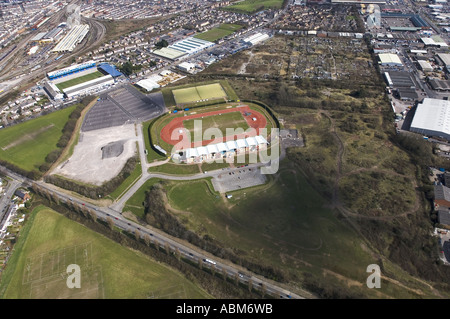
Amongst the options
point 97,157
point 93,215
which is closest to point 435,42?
point 97,157

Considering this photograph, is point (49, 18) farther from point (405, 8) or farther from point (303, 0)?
point (405, 8)

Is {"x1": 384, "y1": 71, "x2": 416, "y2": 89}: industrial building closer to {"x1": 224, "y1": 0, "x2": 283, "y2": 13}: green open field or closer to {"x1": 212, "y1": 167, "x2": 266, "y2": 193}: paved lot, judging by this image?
{"x1": 212, "y1": 167, "x2": 266, "y2": 193}: paved lot

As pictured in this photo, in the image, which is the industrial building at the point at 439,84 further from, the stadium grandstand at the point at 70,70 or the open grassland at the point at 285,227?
the stadium grandstand at the point at 70,70

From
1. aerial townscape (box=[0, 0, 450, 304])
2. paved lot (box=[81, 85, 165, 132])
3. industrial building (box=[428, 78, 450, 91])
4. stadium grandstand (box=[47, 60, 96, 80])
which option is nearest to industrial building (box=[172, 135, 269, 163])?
aerial townscape (box=[0, 0, 450, 304])

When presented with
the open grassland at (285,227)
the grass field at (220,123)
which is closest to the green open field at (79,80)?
the grass field at (220,123)

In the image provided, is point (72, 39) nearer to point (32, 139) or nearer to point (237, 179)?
point (32, 139)

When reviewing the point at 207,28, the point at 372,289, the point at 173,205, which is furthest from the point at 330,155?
the point at 207,28

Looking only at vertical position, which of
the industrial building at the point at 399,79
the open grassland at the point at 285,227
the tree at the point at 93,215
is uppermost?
the tree at the point at 93,215
